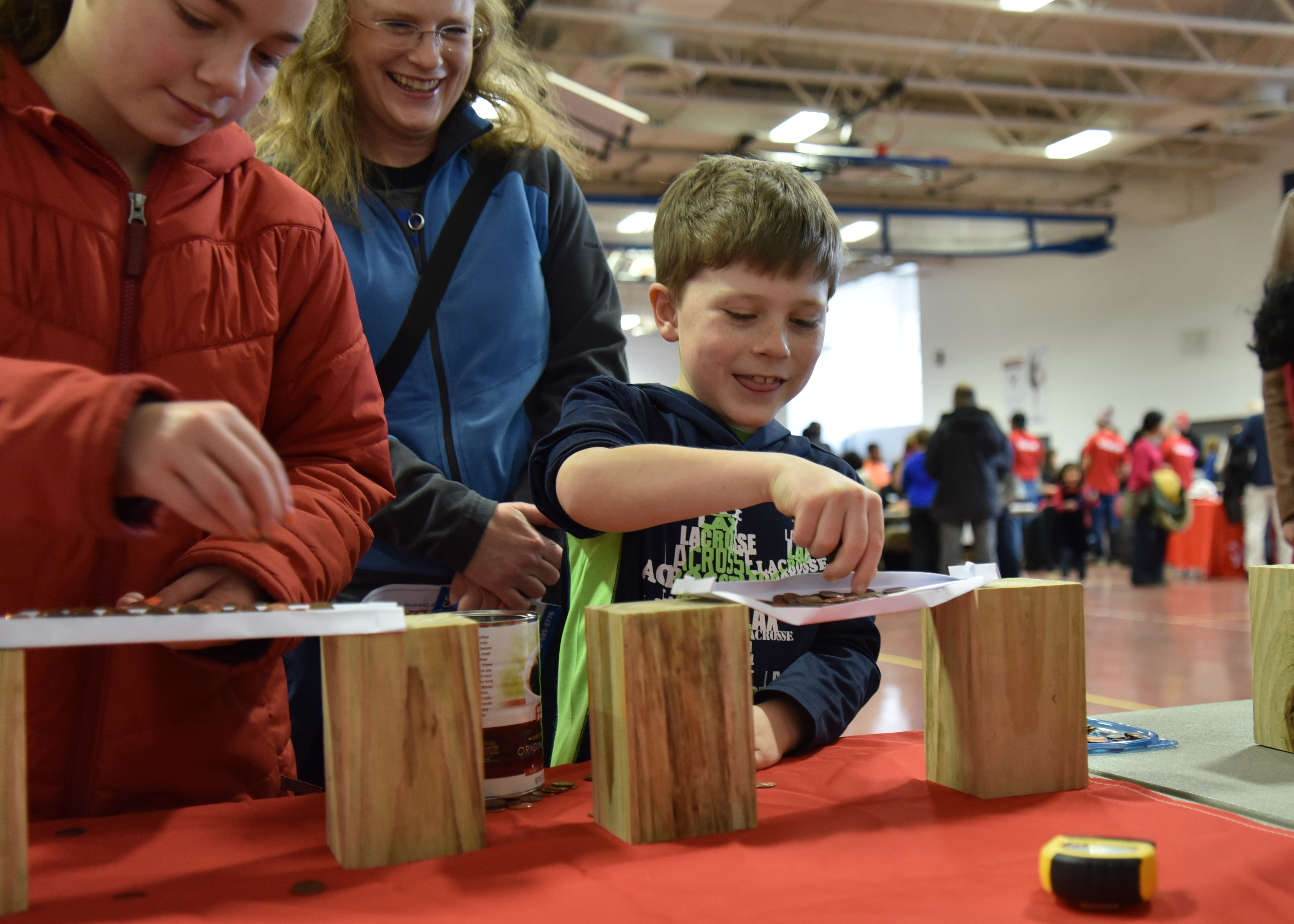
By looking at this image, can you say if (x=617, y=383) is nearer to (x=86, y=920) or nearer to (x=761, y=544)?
(x=761, y=544)

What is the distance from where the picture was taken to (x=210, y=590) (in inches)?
29.3

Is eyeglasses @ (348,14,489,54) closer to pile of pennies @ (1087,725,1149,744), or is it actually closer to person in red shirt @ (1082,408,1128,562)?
pile of pennies @ (1087,725,1149,744)

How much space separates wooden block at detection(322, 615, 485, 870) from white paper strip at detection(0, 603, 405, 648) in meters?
0.03

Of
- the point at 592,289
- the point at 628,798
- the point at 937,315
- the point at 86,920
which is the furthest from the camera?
the point at 937,315

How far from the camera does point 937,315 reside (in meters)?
14.4

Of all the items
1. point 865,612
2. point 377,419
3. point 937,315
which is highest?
point 937,315

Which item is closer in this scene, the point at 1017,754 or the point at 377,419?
the point at 1017,754

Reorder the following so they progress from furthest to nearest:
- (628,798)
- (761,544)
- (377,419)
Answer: (761,544)
(377,419)
(628,798)

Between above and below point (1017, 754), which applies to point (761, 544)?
above

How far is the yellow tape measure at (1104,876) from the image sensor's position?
55 cm

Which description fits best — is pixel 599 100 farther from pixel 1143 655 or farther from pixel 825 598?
pixel 825 598

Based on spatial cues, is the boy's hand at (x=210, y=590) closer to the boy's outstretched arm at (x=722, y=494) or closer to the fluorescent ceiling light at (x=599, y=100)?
the boy's outstretched arm at (x=722, y=494)

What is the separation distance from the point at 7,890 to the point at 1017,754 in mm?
660

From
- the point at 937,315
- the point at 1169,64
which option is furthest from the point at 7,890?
the point at 937,315
